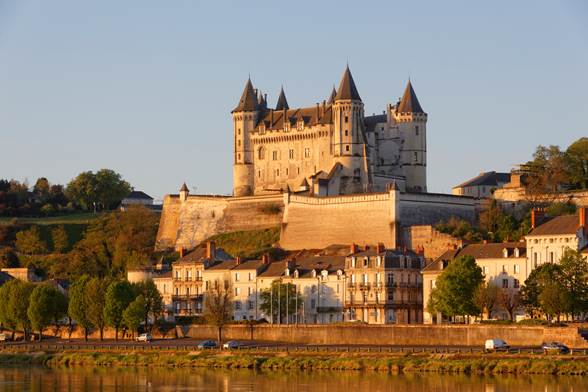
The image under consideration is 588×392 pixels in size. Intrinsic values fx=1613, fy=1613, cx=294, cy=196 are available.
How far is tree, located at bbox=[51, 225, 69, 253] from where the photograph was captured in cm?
12925

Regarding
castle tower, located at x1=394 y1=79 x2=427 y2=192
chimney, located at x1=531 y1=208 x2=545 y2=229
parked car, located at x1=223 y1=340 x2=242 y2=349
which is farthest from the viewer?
castle tower, located at x1=394 y1=79 x2=427 y2=192

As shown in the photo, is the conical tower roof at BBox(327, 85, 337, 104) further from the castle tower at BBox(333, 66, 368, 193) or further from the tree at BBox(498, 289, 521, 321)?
the tree at BBox(498, 289, 521, 321)

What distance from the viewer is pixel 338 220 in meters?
110

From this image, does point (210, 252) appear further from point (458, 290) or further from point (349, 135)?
point (349, 135)

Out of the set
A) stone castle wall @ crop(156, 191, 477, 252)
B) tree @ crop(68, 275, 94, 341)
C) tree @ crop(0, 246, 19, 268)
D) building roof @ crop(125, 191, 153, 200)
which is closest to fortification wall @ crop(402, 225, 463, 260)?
stone castle wall @ crop(156, 191, 477, 252)

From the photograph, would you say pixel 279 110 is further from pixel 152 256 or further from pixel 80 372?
pixel 80 372

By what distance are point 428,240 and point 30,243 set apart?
38.5 metres

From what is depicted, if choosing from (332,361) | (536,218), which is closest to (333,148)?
(536,218)

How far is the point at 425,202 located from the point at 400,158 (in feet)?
43.3

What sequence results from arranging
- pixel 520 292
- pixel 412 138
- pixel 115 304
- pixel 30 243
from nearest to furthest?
pixel 520 292 → pixel 115 304 → pixel 412 138 → pixel 30 243

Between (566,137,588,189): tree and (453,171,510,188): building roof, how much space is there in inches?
374

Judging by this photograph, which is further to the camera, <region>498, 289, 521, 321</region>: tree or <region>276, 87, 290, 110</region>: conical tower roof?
<region>276, 87, 290, 110</region>: conical tower roof

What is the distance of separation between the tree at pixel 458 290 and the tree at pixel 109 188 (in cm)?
7595

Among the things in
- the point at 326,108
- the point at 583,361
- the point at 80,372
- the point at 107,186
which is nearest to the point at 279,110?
the point at 326,108
